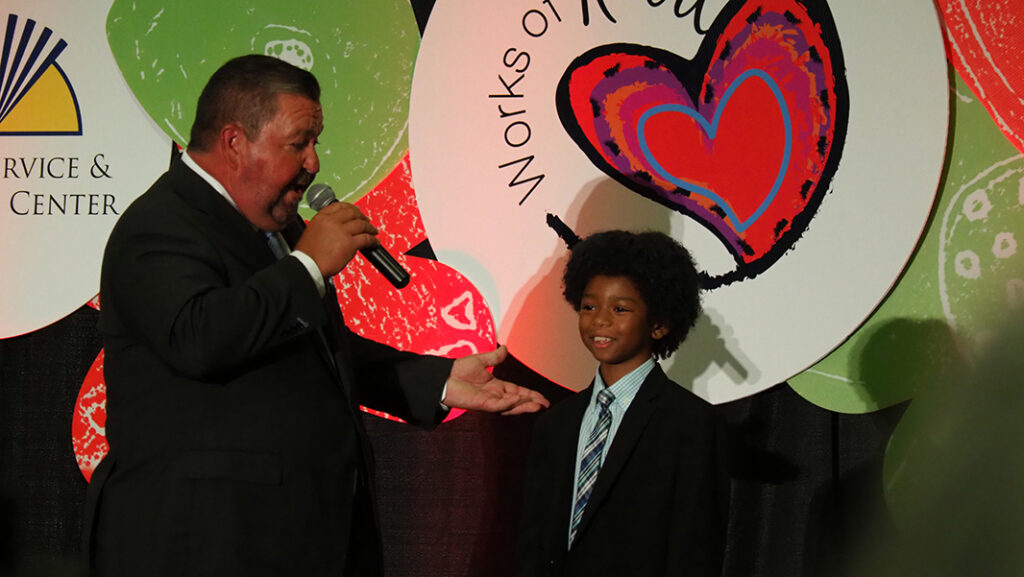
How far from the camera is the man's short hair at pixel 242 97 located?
185 cm

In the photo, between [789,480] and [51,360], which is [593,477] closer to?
[789,480]

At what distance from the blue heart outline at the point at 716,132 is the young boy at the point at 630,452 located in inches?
12.5

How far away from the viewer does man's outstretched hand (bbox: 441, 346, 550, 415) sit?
76.9 inches

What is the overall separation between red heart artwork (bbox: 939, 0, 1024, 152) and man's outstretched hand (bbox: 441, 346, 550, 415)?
149 centimetres

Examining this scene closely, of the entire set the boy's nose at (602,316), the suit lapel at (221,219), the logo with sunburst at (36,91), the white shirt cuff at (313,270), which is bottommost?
the boy's nose at (602,316)

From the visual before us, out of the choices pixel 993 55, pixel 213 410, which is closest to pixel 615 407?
pixel 213 410

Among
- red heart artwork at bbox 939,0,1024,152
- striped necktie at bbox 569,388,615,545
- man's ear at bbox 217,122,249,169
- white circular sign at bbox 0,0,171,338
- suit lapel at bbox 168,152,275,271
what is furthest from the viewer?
white circular sign at bbox 0,0,171,338

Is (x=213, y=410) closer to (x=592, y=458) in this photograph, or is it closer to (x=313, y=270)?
(x=313, y=270)

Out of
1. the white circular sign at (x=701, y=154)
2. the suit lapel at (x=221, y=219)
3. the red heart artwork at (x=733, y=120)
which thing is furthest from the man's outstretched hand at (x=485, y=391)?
the red heart artwork at (x=733, y=120)

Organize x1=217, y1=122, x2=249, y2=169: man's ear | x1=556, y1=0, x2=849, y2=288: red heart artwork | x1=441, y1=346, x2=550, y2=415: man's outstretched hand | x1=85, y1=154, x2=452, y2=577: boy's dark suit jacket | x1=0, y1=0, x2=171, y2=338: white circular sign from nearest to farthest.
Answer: x1=85, y1=154, x2=452, y2=577: boy's dark suit jacket
x1=217, y1=122, x2=249, y2=169: man's ear
x1=441, y1=346, x2=550, y2=415: man's outstretched hand
x1=556, y1=0, x2=849, y2=288: red heart artwork
x1=0, y1=0, x2=171, y2=338: white circular sign

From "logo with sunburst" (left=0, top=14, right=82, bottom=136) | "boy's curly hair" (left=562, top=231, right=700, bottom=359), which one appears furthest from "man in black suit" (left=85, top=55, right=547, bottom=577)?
"logo with sunburst" (left=0, top=14, right=82, bottom=136)

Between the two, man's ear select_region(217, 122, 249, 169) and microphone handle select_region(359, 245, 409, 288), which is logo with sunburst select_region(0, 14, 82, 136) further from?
microphone handle select_region(359, 245, 409, 288)

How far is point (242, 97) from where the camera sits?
6.07 ft

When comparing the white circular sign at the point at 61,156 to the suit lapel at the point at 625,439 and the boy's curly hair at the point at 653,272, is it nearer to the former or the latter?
the boy's curly hair at the point at 653,272
